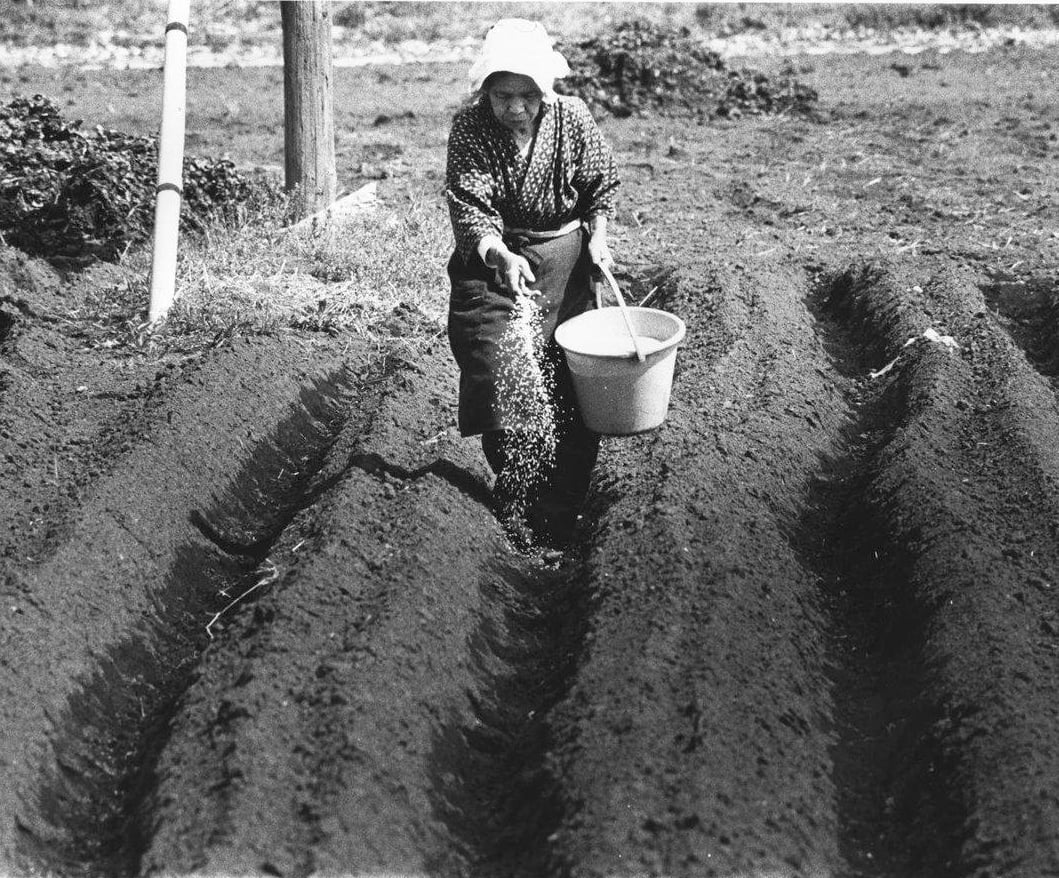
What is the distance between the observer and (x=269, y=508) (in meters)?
4.90

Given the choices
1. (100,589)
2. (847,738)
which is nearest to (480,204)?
(100,589)

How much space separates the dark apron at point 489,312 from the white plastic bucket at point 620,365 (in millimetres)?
168

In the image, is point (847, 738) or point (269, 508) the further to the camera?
point (269, 508)

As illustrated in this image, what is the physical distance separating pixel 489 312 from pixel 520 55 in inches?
31.7

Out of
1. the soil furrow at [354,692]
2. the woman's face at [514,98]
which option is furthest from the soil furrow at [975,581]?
the woman's face at [514,98]

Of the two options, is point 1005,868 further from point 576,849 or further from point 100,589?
point 100,589

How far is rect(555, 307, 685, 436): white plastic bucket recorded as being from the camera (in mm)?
4051

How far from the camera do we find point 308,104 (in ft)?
23.6

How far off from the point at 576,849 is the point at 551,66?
2184 millimetres

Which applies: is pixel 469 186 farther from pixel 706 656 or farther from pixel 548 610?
pixel 706 656

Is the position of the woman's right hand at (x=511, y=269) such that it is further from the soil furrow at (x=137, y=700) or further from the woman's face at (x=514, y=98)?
the soil furrow at (x=137, y=700)

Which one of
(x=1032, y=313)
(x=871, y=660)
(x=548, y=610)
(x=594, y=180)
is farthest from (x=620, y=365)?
(x=1032, y=313)

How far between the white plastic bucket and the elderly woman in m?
0.17

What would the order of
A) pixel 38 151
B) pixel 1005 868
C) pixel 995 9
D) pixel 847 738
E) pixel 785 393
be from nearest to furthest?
1. pixel 1005 868
2. pixel 847 738
3. pixel 785 393
4. pixel 38 151
5. pixel 995 9
